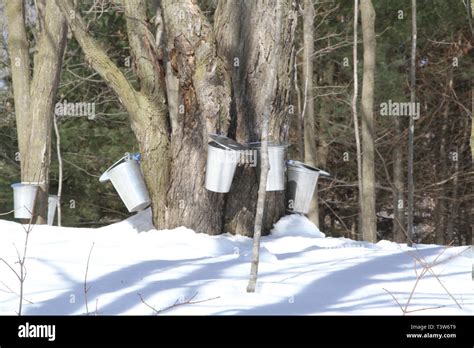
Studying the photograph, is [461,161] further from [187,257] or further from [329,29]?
[187,257]

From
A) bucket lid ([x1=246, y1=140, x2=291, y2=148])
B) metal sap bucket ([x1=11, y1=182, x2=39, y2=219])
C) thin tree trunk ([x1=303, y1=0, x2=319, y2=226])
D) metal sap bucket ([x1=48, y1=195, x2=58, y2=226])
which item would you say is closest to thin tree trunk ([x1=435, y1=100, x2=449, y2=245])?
thin tree trunk ([x1=303, y1=0, x2=319, y2=226])

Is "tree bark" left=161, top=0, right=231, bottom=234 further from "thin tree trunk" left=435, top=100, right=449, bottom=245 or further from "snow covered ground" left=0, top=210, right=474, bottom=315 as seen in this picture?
"thin tree trunk" left=435, top=100, right=449, bottom=245

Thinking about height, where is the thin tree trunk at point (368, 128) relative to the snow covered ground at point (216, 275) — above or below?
above

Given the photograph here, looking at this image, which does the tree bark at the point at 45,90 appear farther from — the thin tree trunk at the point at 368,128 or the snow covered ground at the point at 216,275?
the thin tree trunk at the point at 368,128

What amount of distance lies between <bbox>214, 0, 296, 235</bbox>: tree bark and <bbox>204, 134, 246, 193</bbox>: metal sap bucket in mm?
473

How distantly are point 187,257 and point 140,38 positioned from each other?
278 centimetres

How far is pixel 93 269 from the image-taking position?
17.7ft

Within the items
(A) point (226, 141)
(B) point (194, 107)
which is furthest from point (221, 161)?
(B) point (194, 107)

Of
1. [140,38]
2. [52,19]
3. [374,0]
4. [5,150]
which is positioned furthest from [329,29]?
[140,38]

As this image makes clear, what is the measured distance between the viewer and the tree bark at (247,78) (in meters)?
7.58

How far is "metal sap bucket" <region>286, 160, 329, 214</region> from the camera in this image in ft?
26.4

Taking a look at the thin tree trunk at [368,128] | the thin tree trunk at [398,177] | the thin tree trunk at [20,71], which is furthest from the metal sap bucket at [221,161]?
the thin tree trunk at [398,177]

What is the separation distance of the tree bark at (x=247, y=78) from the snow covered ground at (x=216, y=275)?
0.37 meters

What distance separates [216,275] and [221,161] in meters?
1.89
